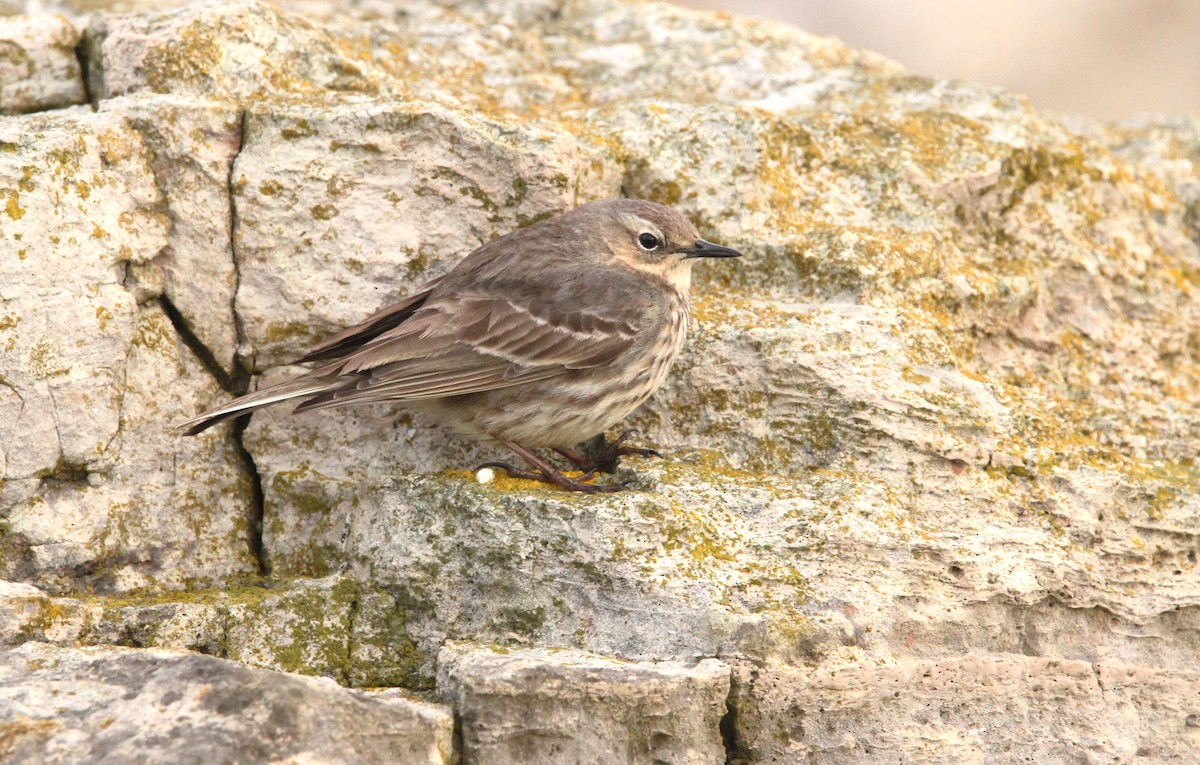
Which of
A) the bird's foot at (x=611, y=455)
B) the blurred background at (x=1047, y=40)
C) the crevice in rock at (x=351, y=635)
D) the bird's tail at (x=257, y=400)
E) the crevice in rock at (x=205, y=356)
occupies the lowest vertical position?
the crevice in rock at (x=351, y=635)

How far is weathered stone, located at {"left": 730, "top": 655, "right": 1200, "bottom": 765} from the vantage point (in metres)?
4.81

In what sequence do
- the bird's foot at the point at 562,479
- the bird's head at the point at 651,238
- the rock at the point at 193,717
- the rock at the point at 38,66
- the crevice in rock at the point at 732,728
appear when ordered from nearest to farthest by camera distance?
the rock at the point at 193,717
the crevice in rock at the point at 732,728
the bird's foot at the point at 562,479
the bird's head at the point at 651,238
the rock at the point at 38,66

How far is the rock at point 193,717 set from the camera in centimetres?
398

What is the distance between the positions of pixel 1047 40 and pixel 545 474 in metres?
11.1

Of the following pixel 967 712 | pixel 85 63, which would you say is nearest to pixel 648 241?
pixel 967 712

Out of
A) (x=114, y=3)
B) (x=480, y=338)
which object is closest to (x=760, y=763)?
(x=480, y=338)

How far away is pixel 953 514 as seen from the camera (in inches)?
220

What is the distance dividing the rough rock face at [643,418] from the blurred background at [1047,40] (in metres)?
6.70

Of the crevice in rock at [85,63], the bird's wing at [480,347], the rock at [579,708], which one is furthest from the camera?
the crevice in rock at [85,63]

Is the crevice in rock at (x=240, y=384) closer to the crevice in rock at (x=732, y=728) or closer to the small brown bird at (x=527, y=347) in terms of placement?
the small brown bird at (x=527, y=347)

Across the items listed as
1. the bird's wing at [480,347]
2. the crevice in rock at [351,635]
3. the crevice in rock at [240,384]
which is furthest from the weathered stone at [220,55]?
the crevice in rock at [351,635]

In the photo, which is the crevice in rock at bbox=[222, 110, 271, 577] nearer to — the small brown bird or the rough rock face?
the rough rock face

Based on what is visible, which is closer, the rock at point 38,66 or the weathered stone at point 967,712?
the weathered stone at point 967,712

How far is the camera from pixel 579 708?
178 inches
